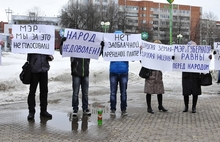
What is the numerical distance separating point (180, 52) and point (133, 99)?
3134mm

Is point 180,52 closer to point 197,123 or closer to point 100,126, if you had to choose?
point 197,123

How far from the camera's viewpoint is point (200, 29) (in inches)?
3780

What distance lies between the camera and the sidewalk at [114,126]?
635cm

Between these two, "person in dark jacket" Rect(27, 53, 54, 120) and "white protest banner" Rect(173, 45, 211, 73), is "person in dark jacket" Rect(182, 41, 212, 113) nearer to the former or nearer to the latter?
"white protest banner" Rect(173, 45, 211, 73)

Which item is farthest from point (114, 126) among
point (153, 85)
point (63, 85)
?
point (63, 85)

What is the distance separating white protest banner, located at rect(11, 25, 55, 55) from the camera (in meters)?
7.74

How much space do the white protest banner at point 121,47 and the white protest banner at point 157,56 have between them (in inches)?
7.9

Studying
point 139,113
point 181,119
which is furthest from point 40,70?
point 181,119

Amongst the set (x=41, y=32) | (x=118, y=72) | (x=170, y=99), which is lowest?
(x=170, y=99)

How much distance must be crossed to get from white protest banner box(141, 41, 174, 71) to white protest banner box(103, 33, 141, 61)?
200 mm

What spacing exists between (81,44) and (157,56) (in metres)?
2.13

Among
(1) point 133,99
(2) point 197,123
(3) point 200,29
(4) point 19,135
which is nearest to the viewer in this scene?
(4) point 19,135

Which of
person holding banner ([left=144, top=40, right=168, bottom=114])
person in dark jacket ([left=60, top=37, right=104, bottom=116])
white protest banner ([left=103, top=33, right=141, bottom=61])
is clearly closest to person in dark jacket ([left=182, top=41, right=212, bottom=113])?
person holding banner ([left=144, top=40, right=168, bottom=114])

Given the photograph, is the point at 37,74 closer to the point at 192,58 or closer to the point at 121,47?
the point at 121,47
